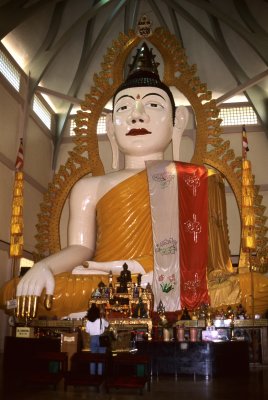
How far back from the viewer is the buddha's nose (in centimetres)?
717

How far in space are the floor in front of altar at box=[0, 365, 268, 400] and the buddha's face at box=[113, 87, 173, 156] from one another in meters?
4.00

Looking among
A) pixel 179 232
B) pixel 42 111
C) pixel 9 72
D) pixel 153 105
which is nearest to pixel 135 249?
pixel 179 232

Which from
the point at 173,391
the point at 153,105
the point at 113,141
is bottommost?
the point at 173,391

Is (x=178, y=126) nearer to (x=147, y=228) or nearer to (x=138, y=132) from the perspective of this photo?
(x=138, y=132)

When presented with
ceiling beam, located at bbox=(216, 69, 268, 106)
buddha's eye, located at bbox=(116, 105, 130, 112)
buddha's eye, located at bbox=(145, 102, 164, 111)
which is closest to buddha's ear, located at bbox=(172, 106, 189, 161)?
buddha's eye, located at bbox=(145, 102, 164, 111)

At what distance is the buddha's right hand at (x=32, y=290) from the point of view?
5.61m

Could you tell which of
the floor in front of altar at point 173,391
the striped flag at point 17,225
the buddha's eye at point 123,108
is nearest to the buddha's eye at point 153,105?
the buddha's eye at point 123,108

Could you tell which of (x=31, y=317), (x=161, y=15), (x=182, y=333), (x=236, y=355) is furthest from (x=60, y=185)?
(x=161, y=15)

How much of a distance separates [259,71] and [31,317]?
29.3 feet

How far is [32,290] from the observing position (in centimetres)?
566

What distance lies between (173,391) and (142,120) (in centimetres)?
446

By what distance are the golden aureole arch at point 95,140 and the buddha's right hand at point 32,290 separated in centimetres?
153

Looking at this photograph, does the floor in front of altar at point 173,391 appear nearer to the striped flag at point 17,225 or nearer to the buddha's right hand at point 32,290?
the buddha's right hand at point 32,290

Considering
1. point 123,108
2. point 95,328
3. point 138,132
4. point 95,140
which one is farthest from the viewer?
point 95,140
